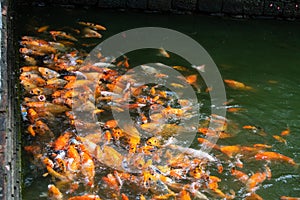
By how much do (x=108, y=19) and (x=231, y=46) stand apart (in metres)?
2.49

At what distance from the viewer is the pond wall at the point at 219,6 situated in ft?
30.7

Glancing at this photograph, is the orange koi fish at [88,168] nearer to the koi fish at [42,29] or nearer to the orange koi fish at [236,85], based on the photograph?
the orange koi fish at [236,85]

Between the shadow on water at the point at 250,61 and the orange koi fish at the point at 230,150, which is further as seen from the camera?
the orange koi fish at the point at 230,150

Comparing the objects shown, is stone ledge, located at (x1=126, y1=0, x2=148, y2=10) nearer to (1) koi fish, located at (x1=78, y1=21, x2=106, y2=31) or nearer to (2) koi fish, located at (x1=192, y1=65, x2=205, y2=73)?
(1) koi fish, located at (x1=78, y1=21, x2=106, y2=31)

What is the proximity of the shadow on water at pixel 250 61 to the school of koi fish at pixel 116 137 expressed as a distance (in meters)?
0.15

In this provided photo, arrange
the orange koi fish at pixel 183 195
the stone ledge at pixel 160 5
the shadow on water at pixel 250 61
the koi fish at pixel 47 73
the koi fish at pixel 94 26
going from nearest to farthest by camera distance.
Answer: the orange koi fish at pixel 183 195 → the shadow on water at pixel 250 61 → the koi fish at pixel 47 73 → the koi fish at pixel 94 26 → the stone ledge at pixel 160 5

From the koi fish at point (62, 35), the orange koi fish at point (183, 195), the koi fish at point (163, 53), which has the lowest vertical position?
the orange koi fish at point (183, 195)

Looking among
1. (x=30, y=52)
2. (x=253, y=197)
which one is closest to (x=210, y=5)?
(x=30, y=52)

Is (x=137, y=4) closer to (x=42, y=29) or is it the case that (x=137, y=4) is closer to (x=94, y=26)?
(x=94, y=26)

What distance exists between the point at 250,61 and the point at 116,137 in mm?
3437

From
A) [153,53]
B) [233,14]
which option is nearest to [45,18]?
[153,53]

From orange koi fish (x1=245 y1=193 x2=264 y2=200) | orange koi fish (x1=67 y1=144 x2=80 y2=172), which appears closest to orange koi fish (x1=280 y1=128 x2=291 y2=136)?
orange koi fish (x1=245 y1=193 x2=264 y2=200)

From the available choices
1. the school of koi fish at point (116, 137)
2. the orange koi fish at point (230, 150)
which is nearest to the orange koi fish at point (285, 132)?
the school of koi fish at point (116, 137)

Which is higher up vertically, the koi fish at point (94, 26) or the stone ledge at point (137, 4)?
the stone ledge at point (137, 4)
